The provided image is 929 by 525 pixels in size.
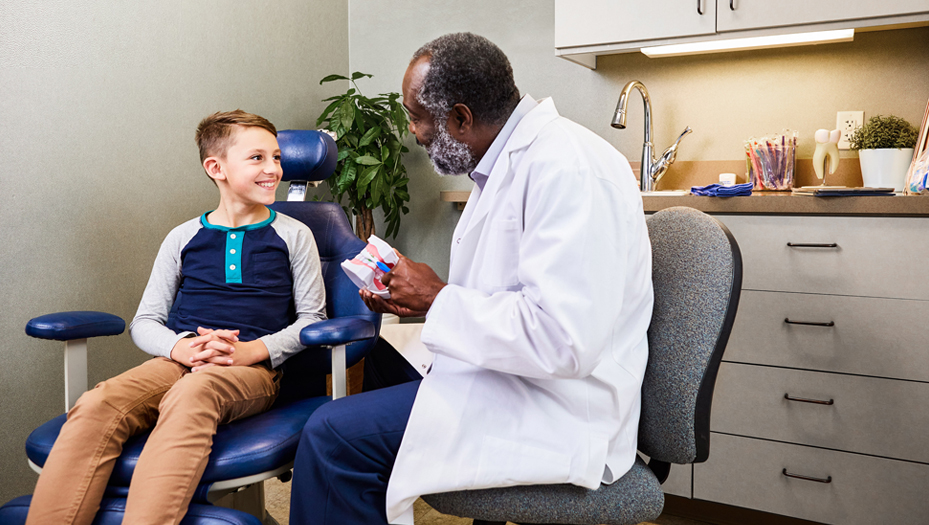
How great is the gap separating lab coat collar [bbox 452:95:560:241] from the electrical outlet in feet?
5.33

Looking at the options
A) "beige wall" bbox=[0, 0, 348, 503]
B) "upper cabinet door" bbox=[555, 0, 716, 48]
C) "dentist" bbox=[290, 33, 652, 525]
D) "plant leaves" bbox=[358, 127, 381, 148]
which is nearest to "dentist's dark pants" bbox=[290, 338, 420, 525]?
"dentist" bbox=[290, 33, 652, 525]

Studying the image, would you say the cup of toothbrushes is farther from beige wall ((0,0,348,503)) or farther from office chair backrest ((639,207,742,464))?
beige wall ((0,0,348,503))

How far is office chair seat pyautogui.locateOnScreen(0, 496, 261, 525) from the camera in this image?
3.55ft

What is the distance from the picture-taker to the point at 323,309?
1.62 metres

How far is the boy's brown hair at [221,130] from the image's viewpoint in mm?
1652

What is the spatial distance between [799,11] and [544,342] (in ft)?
5.40

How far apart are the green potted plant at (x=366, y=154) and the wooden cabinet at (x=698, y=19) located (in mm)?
817

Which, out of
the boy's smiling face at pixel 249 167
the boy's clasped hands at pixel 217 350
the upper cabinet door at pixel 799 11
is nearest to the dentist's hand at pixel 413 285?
the boy's clasped hands at pixel 217 350

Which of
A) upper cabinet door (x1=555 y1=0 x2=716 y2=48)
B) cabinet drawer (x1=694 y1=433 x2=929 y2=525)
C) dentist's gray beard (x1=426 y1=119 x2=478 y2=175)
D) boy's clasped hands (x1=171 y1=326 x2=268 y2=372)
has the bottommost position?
cabinet drawer (x1=694 y1=433 x2=929 y2=525)

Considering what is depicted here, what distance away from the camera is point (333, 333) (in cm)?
129

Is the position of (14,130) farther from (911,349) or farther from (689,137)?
(911,349)

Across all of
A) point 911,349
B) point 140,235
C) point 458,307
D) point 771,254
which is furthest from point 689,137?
point 140,235

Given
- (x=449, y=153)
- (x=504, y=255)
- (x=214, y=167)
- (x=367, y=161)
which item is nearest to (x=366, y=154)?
(x=367, y=161)

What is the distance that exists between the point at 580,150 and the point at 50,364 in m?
1.83
